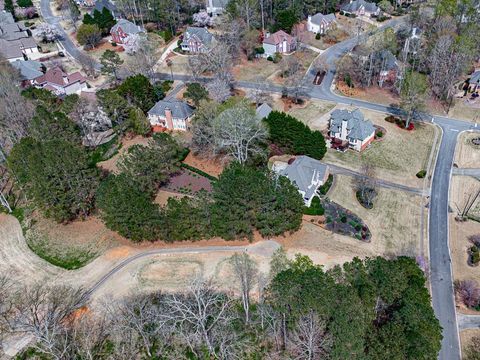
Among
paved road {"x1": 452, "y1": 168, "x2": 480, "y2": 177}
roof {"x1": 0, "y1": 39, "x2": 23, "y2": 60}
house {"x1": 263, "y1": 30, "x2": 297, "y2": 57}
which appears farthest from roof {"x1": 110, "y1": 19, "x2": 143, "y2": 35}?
paved road {"x1": 452, "y1": 168, "x2": 480, "y2": 177}

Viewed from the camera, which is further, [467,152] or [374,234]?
[467,152]

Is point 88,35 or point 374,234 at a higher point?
point 88,35

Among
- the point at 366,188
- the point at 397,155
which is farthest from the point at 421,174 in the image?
the point at 366,188

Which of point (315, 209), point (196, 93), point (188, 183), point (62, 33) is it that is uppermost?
point (196, 93)

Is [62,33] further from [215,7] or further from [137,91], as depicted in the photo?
[137,91]

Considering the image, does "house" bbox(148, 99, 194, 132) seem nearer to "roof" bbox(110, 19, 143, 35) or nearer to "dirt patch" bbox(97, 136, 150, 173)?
"dirt patch" bbox(97, 136, 150, 173)

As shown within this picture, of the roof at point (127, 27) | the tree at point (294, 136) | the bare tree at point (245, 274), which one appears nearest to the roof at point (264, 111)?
the tree at point (294, 136)

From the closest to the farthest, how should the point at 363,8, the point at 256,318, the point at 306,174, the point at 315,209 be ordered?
the point at 256,318, the point at 315,209, the point at 306,174, the point at 363,8

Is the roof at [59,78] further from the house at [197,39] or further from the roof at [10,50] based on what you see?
the house at [197,39]
